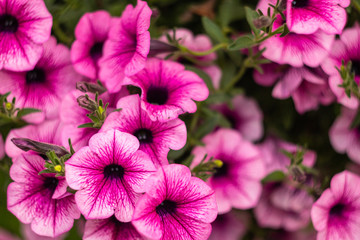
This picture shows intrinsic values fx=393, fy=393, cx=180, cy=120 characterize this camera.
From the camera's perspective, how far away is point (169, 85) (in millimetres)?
878

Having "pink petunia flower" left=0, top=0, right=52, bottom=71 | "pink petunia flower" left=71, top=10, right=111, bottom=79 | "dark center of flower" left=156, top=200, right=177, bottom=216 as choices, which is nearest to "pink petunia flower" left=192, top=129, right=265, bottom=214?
"dark center of flower" left=156, top=200, right=177, bottom=216

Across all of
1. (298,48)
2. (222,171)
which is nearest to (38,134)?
(222,171)

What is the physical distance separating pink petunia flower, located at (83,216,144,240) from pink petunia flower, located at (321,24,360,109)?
554mm

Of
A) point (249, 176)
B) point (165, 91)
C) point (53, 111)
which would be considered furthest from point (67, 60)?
point (249, 176)

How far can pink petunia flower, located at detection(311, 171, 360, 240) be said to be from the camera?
87 centimetres

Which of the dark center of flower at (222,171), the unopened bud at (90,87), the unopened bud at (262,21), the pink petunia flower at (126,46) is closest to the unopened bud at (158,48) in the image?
the pink petunia flower at (126,46)

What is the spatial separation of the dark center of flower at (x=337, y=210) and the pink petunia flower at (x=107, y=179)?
0.46 m

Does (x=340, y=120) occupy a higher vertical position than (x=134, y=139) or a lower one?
lower

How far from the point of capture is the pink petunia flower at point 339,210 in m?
0.87

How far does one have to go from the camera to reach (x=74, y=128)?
0.83m

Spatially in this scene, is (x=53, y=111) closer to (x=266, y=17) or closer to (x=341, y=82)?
(x=266, y=17)

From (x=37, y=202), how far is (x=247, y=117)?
67 cm

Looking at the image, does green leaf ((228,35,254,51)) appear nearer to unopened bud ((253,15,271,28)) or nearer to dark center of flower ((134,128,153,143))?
unopened bud ((253,15,271,28))

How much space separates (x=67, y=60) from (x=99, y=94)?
162mm
